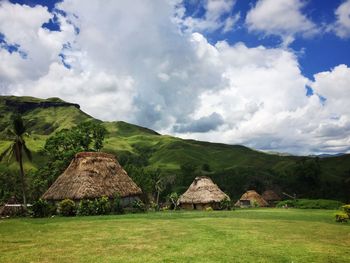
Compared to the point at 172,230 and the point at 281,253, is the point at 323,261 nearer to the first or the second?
the point at 281,253

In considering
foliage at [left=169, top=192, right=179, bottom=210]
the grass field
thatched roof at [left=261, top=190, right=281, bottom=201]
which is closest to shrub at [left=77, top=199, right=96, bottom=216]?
the grass field

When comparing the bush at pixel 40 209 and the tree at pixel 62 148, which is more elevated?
the tree at pixel 62 148

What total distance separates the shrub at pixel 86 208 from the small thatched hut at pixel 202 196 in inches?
887

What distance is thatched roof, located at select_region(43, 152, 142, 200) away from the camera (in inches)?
1553

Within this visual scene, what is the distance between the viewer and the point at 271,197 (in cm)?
7950

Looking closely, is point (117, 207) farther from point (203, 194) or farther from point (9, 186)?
point (9, 186)

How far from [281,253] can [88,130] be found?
1714 inches

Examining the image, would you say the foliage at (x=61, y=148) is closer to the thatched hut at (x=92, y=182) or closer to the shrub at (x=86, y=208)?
the thatched hut at (x=92, y=182)

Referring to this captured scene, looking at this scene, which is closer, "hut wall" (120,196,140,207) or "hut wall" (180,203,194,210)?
"hut wall" (120,196,140,207)

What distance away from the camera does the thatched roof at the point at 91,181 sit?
39.4 metres

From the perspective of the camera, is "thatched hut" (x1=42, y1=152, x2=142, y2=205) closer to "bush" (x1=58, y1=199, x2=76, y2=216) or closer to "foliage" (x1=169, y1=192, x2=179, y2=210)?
"bush" (x1=58, y1=199, x2=76, y2=216)

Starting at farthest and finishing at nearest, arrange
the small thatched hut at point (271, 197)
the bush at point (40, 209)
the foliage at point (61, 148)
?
the small thatched hut at point (271, 197)
the foliage at point (61, 148)
the bush at point (40, 209)

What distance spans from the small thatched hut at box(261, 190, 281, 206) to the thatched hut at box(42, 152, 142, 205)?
40.8 meters

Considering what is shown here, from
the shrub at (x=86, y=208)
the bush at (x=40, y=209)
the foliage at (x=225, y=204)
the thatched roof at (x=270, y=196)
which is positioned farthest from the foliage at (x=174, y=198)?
the thatched roof at (x=270, y=196)
